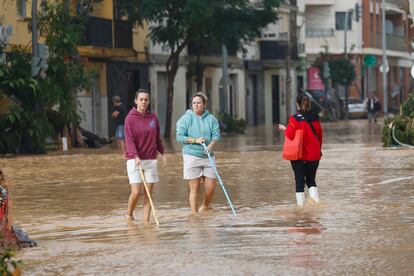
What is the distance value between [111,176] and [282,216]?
9.44m

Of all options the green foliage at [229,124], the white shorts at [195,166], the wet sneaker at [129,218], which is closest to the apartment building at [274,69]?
the green foliage at [229,124]

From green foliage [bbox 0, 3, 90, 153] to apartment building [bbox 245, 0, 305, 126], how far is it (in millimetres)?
31547

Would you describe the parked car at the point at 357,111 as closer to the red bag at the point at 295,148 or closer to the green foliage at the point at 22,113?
the green foliage at the point at 22,113

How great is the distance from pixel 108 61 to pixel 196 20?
5037 millimetres

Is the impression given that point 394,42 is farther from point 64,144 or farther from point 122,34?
point 64,144

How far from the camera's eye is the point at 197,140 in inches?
645

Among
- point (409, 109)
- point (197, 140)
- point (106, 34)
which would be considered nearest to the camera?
point (197, 140)

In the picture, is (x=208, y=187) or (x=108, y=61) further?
(x=108, y=61)

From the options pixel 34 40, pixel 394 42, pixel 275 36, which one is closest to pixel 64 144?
pixel 34 40

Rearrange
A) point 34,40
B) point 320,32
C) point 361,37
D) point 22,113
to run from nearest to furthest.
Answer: point 22,113
point 34,40
point 320,32
point 361,37

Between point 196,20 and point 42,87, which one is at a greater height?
point 196,20

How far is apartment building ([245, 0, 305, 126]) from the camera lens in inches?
2731

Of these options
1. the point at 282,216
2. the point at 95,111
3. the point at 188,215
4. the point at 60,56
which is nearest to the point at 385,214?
the point at 282,216

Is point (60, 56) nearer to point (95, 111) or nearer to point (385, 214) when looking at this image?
point (95, 111)
